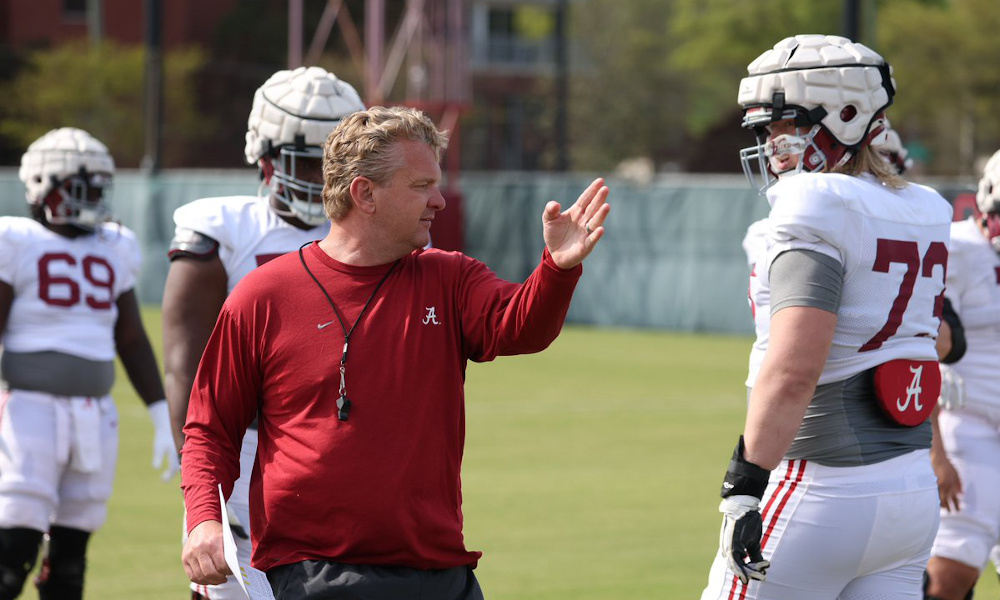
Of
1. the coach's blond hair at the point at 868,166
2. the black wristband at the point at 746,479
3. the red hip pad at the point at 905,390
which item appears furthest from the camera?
the coach's blond hair at the point at 868,166

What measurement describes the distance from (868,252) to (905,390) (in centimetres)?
38

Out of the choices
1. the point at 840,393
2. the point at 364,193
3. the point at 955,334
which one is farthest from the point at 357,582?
the point at 955,334

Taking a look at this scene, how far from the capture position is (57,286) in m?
6.55

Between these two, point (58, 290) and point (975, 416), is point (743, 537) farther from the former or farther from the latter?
point (58, 290)

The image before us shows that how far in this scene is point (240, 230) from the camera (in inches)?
191

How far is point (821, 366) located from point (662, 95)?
6809 cm

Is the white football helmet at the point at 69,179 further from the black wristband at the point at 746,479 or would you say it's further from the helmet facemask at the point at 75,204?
the black wristband at the point at 746,479

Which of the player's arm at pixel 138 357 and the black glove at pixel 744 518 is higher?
the black glove at pixel 744 518

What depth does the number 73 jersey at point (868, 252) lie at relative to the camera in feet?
12.4

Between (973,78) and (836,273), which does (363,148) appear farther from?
(973,78)

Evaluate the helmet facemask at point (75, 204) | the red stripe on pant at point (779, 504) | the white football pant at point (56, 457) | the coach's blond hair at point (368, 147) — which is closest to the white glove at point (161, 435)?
the white football pant at point (56, 457)

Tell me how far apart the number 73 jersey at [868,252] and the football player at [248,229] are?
1.66 metres

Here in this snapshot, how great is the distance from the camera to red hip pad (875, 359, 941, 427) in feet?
12.7

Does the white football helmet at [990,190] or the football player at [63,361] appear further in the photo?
the football player at [63,361]
